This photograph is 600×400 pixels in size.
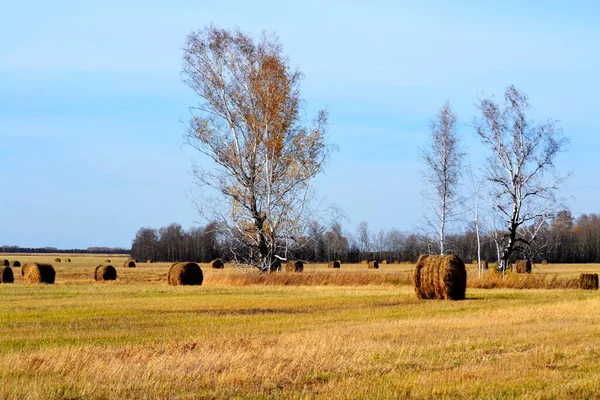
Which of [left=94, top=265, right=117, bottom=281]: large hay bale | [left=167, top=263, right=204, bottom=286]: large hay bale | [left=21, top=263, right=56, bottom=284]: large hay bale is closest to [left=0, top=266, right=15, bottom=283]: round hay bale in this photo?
[left=21, top=263, right=56, bottom=284]: large hay bale

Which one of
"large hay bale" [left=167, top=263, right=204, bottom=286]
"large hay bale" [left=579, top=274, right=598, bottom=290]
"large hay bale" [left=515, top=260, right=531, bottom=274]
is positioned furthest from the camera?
"large hay bale" [left=515, top=260, right=531, bottom=274]

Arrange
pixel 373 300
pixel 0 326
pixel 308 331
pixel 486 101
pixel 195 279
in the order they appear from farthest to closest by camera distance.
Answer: pixel 486 101 → pixel 195 279 → pixel 373 300 → pixel 0 326 → pixel 308 331

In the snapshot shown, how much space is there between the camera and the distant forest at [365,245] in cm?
3597

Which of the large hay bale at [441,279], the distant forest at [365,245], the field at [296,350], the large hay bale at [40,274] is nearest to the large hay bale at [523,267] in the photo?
the distant forest at [365,245]

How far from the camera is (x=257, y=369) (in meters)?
9.24

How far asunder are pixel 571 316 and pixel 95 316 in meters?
10.3

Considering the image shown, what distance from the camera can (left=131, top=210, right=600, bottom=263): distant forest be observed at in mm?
35969

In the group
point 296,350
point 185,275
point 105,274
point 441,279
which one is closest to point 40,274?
point 105,274

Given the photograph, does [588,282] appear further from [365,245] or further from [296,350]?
[365,245]

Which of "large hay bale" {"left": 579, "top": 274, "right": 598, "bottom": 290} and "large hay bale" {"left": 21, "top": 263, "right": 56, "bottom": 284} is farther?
"large hay bale" {"left": 21, "top": 263, "right": 56, "bottom": 284}

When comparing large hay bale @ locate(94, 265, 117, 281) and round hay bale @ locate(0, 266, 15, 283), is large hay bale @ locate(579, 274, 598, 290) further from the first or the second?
round hay bale @ locate(0, 266, 15, 283)

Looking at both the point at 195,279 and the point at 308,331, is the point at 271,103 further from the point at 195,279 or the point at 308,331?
the point at 308,331

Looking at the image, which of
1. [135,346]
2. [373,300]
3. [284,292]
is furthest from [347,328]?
[284,292]

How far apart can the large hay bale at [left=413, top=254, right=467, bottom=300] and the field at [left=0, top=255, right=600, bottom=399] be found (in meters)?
2.51
